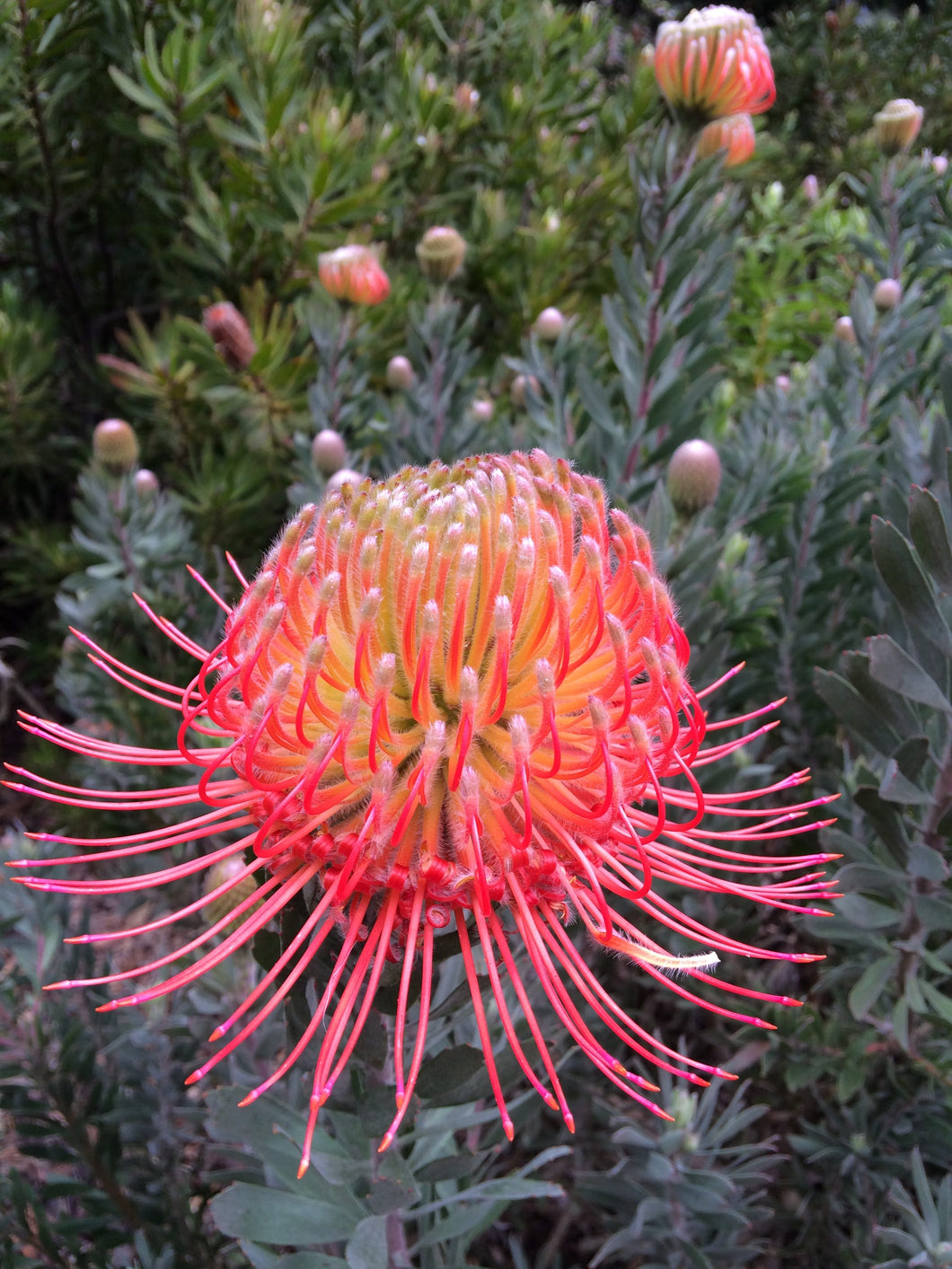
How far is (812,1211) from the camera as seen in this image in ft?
4.74

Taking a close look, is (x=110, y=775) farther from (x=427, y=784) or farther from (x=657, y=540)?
(x=427, y=784)

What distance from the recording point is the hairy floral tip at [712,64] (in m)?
1.41

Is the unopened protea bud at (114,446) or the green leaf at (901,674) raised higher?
the green leaf at (901,674)

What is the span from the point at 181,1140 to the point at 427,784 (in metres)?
1.09

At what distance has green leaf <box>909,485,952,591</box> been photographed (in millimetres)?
943

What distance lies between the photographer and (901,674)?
0.97 m

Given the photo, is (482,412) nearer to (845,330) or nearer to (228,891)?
(845,330)

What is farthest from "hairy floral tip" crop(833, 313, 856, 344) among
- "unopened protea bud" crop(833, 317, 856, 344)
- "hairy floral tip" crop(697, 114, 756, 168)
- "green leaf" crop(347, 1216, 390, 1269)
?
"green leaf" crop(347, 1216, 390, 1269)

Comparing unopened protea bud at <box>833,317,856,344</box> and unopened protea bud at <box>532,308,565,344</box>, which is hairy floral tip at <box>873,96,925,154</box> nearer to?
unopened protea bud at <box>833,317,856,344</box>

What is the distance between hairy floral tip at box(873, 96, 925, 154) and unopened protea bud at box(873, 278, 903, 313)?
0.35 meters

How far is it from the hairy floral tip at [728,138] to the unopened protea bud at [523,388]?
0.52 m

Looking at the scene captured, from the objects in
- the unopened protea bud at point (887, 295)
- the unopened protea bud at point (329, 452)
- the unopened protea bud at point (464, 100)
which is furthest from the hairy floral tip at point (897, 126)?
the unopened protea bud at point (329, 452)

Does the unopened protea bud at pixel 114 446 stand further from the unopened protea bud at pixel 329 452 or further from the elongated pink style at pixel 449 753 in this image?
the elongated pink style at pixel 449 753

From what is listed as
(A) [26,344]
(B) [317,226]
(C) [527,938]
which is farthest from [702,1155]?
(A) [26,344]
